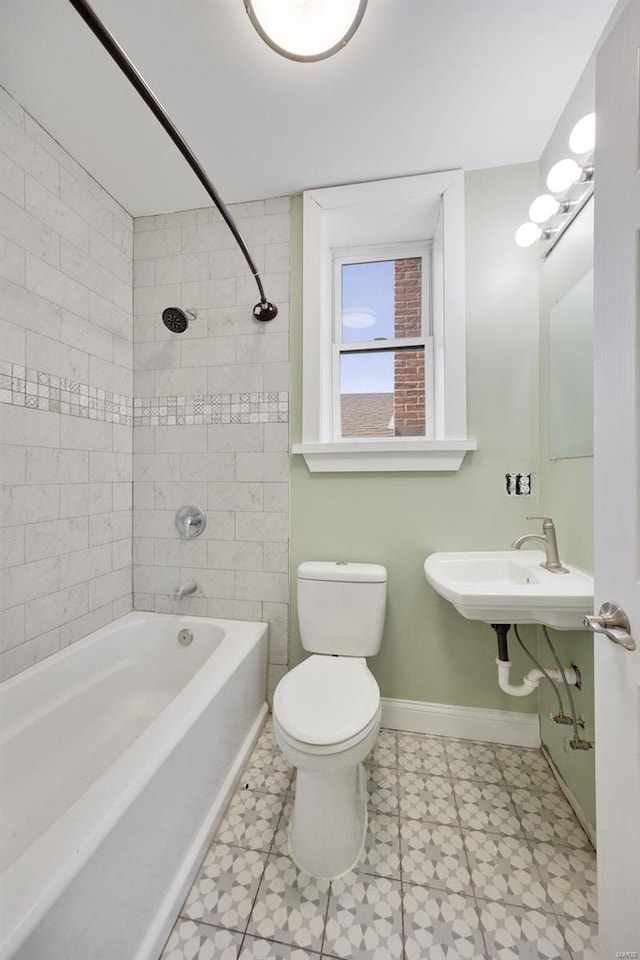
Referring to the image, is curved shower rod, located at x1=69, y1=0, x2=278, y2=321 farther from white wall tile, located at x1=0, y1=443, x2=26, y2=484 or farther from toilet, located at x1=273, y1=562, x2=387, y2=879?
toilet, located at x1=273, y1=562, x2=387, y2=879

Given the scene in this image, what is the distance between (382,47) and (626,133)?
3.09 feet

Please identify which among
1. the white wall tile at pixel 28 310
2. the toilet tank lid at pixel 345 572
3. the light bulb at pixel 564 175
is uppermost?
the light bulb at pixel 564 175

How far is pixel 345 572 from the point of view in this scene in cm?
151

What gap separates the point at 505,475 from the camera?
5.04 feet

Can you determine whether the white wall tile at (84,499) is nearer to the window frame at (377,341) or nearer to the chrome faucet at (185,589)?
the chrome faucet at (185,589)

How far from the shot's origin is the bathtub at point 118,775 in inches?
25.8

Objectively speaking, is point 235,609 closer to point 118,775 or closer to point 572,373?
point 118,775

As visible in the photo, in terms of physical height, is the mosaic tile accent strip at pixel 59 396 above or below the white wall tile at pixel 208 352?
below

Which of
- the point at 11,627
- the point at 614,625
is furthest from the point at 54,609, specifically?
the point at 614,625

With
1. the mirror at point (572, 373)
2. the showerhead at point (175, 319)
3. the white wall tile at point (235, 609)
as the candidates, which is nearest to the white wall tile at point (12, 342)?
the showerhead at point (175, 319)

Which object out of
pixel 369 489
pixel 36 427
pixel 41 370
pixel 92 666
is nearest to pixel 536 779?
pixel 369 489

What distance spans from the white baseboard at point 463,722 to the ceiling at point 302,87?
237 cm

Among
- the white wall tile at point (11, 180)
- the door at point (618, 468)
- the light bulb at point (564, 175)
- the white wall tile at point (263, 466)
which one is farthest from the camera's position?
the white wall tile at point (263, 466)

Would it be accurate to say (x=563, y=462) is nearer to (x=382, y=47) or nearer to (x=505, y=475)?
(x=505, y=475)
